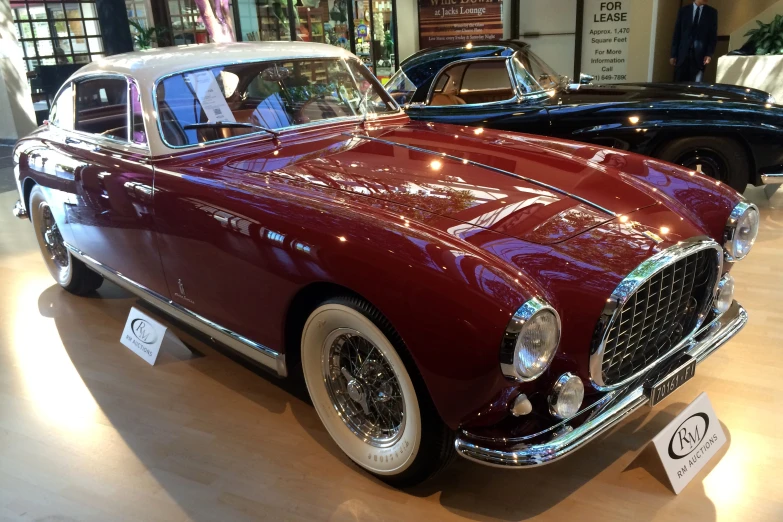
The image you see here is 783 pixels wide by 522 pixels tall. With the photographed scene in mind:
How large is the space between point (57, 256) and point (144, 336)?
51.1 inches

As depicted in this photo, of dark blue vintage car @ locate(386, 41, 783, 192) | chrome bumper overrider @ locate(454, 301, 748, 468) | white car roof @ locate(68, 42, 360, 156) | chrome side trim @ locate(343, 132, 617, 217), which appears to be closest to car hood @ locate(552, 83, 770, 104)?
dark blue vintage car @ locate(386, 41, 783, 192)

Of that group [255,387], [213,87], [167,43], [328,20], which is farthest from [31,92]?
[255,387]

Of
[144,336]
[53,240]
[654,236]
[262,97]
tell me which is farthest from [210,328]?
[53,240]

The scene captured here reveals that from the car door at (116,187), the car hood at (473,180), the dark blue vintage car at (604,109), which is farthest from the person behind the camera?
the dark blue vintage car at (604,109)

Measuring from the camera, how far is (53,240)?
3895 mm

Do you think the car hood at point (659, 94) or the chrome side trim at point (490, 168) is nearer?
the chrome side trim at point (490, 168)

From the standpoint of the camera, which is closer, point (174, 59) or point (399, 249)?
point (399, 249)

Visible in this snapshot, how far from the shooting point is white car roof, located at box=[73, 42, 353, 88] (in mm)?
2830

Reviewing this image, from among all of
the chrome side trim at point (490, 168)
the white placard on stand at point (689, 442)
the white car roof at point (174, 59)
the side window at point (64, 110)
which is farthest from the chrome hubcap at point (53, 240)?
the white placard on stand at point (689, 442)

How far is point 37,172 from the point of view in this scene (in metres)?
3.51

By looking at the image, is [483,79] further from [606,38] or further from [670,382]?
[606,38]

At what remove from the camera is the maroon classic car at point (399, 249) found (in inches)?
68.2

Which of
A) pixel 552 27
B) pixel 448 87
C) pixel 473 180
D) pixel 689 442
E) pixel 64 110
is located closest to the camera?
pixel 689 442

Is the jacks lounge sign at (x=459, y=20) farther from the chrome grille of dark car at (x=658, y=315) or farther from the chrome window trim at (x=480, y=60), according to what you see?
the chrome grille of dark car at (x=658, y=315)
